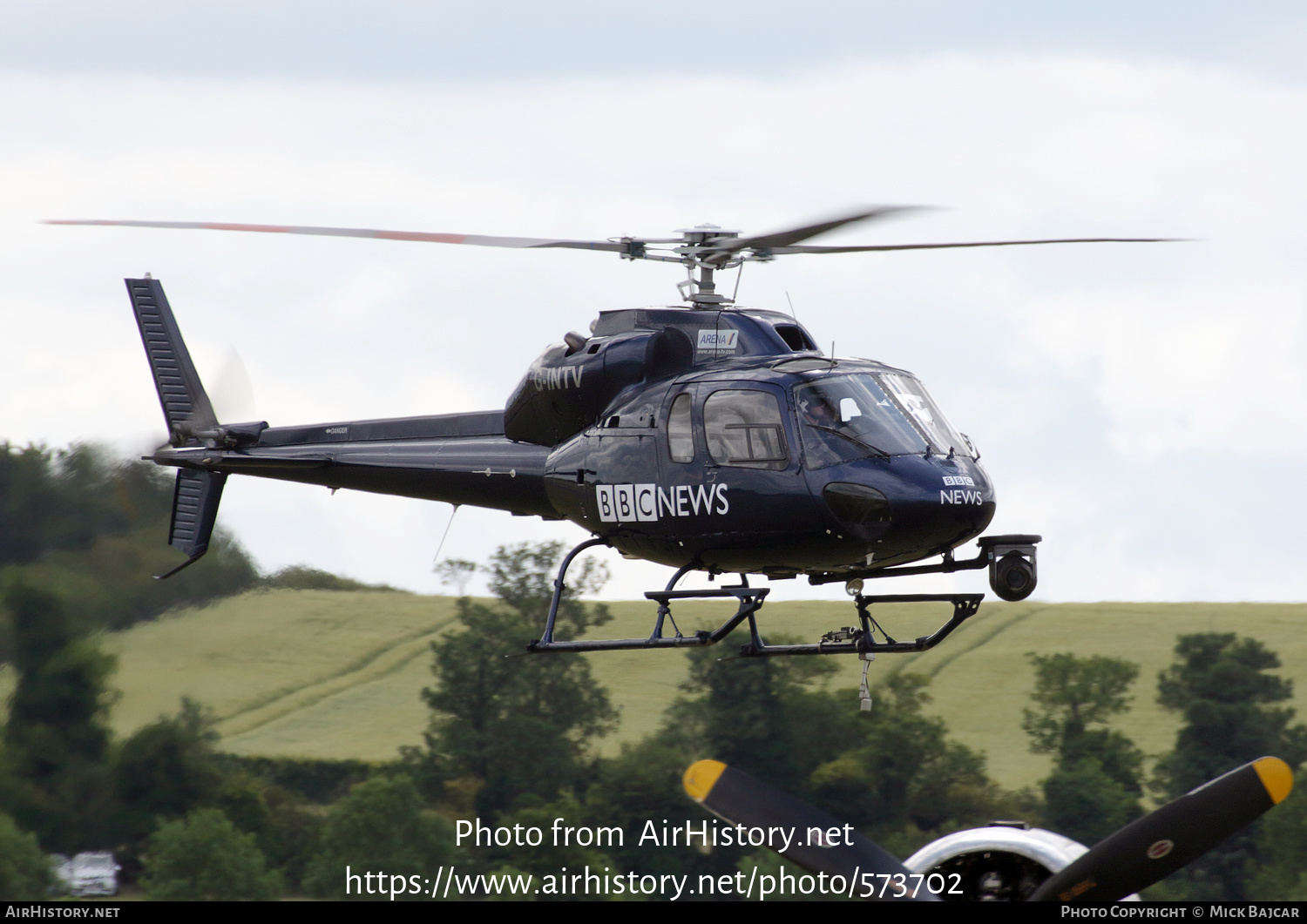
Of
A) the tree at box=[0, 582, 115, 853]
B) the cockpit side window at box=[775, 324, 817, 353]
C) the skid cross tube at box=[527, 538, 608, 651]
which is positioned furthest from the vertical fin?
the tree at box=[0, 582, 115, 853]

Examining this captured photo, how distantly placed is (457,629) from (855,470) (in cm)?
3211

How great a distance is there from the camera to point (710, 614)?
44844mm

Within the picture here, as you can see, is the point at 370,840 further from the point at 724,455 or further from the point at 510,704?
the point at 724,455

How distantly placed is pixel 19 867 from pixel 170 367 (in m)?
18.5

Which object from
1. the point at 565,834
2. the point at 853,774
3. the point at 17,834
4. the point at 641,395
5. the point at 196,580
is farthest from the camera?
the point at 853,774

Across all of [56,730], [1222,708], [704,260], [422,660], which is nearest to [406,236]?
[704,260]

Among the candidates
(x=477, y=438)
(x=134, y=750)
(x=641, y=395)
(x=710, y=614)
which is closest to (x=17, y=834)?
(x=134, y=750)

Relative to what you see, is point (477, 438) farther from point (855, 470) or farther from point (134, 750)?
point (134, 750)

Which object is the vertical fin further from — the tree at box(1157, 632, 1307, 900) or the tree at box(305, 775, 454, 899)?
the tree at box(1157, 632, 1307, 900)

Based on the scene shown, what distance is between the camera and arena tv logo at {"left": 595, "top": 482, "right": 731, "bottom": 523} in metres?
12.8

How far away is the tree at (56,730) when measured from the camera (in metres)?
30.6

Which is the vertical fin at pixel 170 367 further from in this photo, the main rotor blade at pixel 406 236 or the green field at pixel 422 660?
the green field at pixel 422 660

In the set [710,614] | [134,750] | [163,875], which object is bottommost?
[163,875]

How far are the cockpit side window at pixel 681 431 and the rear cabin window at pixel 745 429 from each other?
0.63 ft
